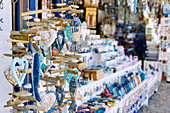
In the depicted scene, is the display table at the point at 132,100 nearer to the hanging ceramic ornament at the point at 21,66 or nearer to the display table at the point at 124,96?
the display table at the point at 124,96

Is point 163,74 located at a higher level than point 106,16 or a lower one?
lower

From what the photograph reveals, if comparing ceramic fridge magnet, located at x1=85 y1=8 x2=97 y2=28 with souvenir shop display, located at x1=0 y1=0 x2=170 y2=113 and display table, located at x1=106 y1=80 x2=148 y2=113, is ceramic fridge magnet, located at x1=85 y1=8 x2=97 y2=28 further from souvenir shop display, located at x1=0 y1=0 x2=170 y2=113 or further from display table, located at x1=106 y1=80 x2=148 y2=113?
display table, located at x1=106 y1=80 x2=148 y2=113

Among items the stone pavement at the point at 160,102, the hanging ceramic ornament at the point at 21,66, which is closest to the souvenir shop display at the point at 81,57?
the hanging ceramic ornament at the point at 21,66

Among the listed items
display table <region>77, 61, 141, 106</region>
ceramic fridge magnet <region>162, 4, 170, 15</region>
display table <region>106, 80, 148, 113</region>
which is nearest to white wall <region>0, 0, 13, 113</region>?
display table <region>77, 61, 141, 106</region>

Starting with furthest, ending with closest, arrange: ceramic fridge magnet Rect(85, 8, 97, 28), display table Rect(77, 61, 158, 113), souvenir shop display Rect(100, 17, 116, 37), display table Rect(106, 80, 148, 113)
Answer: souvenir shop display Rect(100, 17, 116, 37) < ceramic fridge magnet Rect(85, 8, 97, 28) < display table Rect(106, 80, 148, 113) < display table Rect(77, 61, 158, 113)

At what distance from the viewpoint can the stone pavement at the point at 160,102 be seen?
5648mm

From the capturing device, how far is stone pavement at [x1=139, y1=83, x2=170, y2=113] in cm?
565

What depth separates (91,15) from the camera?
9.03m

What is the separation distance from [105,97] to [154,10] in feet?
19.2

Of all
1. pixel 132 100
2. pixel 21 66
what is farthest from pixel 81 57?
pixel 132 100

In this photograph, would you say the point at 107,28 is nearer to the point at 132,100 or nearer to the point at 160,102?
the point at 160,102

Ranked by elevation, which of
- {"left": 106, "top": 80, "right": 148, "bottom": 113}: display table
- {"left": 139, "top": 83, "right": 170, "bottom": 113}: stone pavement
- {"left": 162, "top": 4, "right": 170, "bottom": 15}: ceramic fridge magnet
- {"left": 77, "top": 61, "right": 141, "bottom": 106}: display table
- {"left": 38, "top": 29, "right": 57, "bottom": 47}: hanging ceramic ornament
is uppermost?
{"left": 162, "top": 4, "right": 170, "bottom": 15}: ceramic fridge magnet

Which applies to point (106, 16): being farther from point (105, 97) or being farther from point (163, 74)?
point (105, 97)

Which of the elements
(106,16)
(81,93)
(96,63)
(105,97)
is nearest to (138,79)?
(96,63)
